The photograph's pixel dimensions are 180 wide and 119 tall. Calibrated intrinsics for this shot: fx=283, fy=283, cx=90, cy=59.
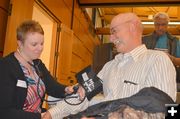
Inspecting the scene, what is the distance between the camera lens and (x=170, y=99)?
47.6 inches

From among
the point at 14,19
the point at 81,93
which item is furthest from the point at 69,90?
the point at 14,19

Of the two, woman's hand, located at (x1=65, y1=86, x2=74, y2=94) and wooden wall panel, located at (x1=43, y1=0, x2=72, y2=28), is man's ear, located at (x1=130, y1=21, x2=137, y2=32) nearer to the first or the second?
woman's hand, located at (x1=65, y1=86, x2=74, y2=94)

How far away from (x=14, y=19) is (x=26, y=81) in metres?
1.67

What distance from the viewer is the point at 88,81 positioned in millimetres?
1521

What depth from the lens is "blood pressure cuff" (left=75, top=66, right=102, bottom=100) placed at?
1.52 metres

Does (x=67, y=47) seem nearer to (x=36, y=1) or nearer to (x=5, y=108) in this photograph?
(x=36, y=1)

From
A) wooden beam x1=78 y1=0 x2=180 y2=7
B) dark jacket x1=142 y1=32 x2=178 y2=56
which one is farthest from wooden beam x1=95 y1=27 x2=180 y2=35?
dark jacket x1=142 y1=32 x2=178 y2=56

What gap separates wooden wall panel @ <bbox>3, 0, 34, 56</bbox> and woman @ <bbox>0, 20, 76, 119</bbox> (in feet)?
4.01

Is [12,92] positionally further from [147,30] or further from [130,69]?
[147,30]

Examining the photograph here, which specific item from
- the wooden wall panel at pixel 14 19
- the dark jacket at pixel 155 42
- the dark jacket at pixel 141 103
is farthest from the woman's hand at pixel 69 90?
the dark jacket at pixel 155 42

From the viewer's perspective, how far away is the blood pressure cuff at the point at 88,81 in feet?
4.99

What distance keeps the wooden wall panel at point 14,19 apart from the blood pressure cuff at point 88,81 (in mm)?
1582

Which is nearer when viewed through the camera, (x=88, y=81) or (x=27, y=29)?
(x=88, y=81)

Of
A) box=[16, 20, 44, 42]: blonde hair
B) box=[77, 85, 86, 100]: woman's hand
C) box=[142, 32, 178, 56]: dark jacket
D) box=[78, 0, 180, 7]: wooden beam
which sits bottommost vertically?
box=[77, 85, 86, 100]: woman's hand
